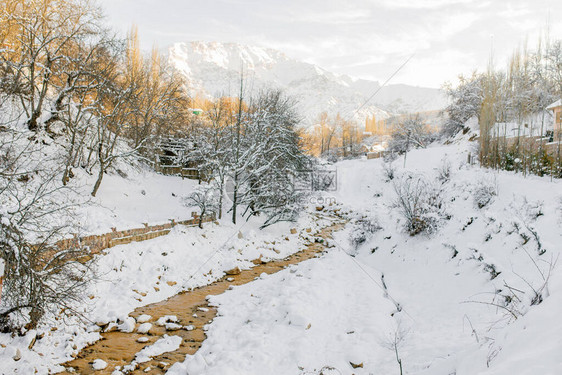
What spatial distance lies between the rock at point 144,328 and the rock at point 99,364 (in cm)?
133

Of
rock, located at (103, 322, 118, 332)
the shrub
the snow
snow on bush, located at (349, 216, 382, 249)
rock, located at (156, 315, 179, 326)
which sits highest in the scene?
the shrub

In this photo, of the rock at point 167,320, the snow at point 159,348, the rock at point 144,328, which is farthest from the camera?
the rock at point 167,320

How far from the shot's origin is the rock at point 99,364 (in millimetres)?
6016

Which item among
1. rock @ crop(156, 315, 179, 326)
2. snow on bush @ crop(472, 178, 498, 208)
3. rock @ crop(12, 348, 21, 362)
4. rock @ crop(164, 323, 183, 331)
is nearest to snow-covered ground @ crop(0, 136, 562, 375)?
rock @ crop(12, 348, 21, 362)

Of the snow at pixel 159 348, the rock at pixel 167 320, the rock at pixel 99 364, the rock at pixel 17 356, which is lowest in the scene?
the rock at pixel 167 320

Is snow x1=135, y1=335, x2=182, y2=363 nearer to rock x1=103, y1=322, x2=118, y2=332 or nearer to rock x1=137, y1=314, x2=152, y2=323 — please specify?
rock x1=137, y1=314, x2=152, y2=323

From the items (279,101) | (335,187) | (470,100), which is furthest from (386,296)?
(470,100)

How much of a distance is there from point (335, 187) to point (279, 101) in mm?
14277

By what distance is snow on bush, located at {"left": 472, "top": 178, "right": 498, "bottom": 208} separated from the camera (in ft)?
38.3

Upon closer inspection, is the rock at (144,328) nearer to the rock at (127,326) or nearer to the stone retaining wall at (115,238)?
the rock at (127,326)

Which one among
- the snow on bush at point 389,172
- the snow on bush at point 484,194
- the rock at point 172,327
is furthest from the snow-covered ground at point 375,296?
the snow on bush at point 389,172

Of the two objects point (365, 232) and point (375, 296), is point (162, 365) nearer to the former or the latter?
point (375, 296)

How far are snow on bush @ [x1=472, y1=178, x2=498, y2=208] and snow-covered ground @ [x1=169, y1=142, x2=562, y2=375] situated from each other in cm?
20

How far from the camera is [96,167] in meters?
18.8
